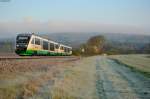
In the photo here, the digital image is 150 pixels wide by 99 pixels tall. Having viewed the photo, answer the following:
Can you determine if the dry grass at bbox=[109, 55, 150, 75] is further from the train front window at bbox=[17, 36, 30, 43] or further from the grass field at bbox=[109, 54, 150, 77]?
the train front window at bbox=[17, 36, 30, 43]

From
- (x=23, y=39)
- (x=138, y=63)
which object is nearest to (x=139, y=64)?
(x=138, y=63)

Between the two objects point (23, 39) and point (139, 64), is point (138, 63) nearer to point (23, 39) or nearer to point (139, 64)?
point (139, 64)

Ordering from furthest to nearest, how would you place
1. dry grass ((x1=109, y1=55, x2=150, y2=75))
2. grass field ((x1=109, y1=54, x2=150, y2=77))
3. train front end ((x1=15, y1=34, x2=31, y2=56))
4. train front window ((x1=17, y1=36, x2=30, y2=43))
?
train front window ((x1=17, y1=36, x2=30, y2=43)) → train front end ((x1=15, y1=34, x2=31, y2=56)) → dry grass ((x1=109, y1=55, x2=150, y2=75)) → grass field ((x1=109, y1=54, x2=150, y2=77))

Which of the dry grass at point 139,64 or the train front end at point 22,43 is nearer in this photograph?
the dry grass at point 139,64

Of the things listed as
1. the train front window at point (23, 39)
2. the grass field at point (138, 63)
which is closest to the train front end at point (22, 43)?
the train front window at point (23, 39)

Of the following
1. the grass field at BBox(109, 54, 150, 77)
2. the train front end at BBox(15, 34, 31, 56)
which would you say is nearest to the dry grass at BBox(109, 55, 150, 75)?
the grass field at BBox(109, 54, 150, 77)

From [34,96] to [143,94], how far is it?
4.87m

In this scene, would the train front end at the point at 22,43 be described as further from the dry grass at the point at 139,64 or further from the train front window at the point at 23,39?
the dry grass at the point at 139,64

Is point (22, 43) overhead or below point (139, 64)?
overhead

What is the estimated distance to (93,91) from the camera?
15227 mm

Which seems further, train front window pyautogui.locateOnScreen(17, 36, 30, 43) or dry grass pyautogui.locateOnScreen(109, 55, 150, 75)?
train front window pyautogui.locateOnScreen(17, 36, 30, 43)

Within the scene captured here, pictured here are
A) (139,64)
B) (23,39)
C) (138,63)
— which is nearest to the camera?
(23,39)

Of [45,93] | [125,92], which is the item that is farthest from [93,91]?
[45,93]

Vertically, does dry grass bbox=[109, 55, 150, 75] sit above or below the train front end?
below
